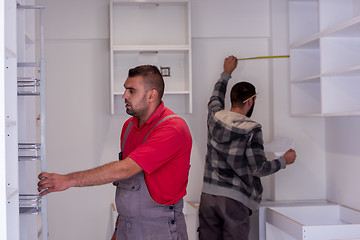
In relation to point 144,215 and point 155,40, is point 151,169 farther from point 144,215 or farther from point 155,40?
point 155,40

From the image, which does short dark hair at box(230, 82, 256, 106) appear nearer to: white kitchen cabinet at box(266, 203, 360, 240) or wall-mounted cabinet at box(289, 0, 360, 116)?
wall-mounted cabinet at box(289, 0, 360, 116)

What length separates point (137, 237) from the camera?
2613mm

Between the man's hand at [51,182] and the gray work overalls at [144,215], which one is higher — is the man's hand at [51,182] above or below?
above

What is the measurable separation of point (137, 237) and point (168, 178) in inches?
12.8

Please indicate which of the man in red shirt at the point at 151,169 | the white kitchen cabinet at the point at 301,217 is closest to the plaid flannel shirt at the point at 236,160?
the white kitchen cabinet at the point at 301,217

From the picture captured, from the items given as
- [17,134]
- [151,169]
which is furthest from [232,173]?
[17,134]

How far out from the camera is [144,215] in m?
2.61

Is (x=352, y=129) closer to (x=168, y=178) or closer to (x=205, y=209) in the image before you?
(x=205, y=209)

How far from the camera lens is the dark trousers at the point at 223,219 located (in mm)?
3561

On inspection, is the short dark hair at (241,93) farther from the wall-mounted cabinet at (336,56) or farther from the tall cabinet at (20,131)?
the tall cabinet at (20,131)

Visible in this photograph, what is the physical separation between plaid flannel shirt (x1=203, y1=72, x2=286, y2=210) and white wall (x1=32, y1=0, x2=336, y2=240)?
720mm

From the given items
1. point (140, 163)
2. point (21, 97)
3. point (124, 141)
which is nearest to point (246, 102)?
point (124, 141)

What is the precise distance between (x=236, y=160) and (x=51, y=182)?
5.22ft

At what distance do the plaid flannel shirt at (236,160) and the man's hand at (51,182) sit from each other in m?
1.52
